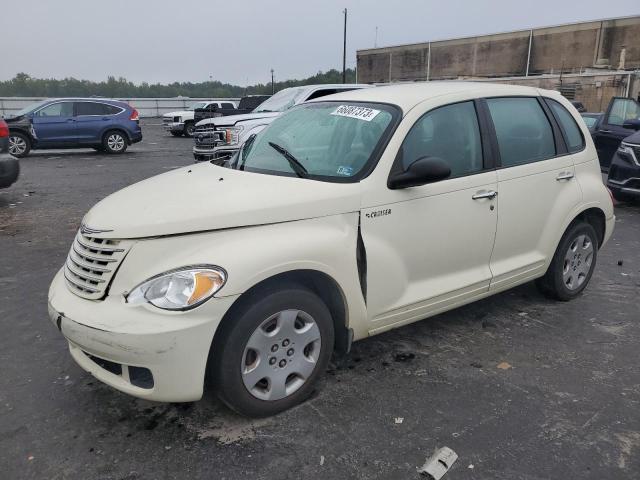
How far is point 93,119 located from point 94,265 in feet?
50.0

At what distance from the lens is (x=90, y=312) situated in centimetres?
264

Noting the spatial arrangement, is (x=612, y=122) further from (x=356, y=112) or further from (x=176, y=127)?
(x=176, y=127)

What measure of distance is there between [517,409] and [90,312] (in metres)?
2.37

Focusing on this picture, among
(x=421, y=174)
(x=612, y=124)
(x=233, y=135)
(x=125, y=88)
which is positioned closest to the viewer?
(x=421, y=174)

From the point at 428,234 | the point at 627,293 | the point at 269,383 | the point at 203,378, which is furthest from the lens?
the point at 627,293

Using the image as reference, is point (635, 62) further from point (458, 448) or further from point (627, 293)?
point (458, 448)

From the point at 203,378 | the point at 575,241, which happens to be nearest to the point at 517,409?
the point at 203,378

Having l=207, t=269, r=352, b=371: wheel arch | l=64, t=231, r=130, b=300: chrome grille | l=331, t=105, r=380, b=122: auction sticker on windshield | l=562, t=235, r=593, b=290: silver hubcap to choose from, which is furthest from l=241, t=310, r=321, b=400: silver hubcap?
l=562, t=235, r=593, b=290: silver hubcap

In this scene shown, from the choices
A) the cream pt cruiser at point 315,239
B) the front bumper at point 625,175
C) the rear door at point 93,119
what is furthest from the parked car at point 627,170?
the rear door at point 93,119

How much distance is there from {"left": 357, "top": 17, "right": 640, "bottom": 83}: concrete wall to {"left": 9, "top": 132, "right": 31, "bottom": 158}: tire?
1700 inches

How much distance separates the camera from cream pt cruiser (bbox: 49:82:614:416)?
102 inches

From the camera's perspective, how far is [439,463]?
2.56 m

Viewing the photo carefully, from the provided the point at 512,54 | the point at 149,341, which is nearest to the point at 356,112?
the point at 149,341

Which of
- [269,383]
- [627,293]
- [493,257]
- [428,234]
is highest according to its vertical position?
[428,234]
